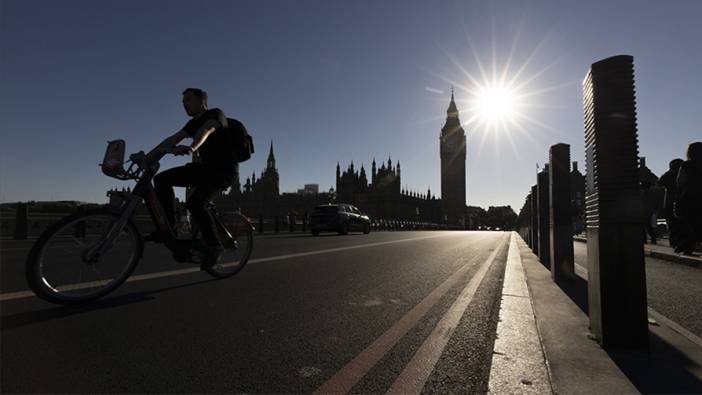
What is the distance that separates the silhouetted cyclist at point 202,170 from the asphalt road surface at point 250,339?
25.1 inches

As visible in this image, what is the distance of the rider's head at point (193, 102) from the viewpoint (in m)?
4.30

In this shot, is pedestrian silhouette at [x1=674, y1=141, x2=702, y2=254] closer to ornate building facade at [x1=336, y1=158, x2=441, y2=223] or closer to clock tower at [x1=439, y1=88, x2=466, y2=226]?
ornate building facade at [x1=336, y1=158, x2=441, y2=223]

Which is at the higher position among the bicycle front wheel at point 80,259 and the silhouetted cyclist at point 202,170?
the silhouetted cyclist at point 202,170

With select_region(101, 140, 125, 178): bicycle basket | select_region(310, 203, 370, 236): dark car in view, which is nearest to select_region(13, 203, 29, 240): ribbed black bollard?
select_region(310, 203, 370, 236): dark car

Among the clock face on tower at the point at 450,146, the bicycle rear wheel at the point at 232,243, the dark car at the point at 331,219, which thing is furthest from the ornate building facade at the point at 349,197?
the bicycle rear wheel at the point at 232,243

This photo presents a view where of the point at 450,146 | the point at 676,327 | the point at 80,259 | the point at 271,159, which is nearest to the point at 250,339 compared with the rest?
the point at 80,259

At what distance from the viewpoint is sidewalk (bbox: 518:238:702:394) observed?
169 centimetres

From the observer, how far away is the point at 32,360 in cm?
200

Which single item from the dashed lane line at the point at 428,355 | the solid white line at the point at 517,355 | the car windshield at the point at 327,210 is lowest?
the dashed lane line at the point at 428,355

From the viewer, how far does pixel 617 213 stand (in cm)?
226

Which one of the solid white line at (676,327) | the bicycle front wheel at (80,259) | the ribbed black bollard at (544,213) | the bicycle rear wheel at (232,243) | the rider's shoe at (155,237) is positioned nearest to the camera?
the solid white line at (676,327)

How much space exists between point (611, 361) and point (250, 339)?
1923mm

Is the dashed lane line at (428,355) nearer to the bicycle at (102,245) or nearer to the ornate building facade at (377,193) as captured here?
the bicycle at (102,245)

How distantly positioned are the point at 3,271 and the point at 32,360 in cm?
404
